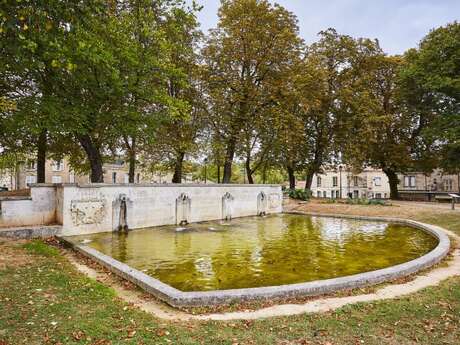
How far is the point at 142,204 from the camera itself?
15.1 meters

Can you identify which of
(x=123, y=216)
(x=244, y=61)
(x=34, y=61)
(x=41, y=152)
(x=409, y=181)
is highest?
(x=244, y=61)

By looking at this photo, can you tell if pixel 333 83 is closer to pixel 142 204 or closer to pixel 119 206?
pixel 142 204

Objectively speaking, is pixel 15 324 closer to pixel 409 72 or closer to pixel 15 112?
pixel 15 112

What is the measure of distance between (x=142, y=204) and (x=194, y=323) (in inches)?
437

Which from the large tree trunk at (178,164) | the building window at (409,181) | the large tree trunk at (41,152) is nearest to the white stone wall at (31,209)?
the large tree trunk at (41,152)

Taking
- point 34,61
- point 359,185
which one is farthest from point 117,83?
point 359,185

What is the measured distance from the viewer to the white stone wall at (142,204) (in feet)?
40.8

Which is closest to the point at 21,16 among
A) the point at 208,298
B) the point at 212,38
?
the point at 208,298

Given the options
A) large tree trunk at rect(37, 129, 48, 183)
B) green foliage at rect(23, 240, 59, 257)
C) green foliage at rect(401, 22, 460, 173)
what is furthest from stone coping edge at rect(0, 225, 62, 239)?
green foliage at rect(401, 22, 460, 173)

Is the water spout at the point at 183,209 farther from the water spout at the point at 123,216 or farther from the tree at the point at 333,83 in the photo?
the tree at the point at 333,83

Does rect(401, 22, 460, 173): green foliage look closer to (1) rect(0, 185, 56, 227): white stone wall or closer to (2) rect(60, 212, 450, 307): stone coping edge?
(2) rect(60, 212, 450, 307): stone coping edge

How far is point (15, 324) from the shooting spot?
4.27 meters

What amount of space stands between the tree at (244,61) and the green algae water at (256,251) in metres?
9.91

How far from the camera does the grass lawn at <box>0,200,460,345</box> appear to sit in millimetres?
4031
